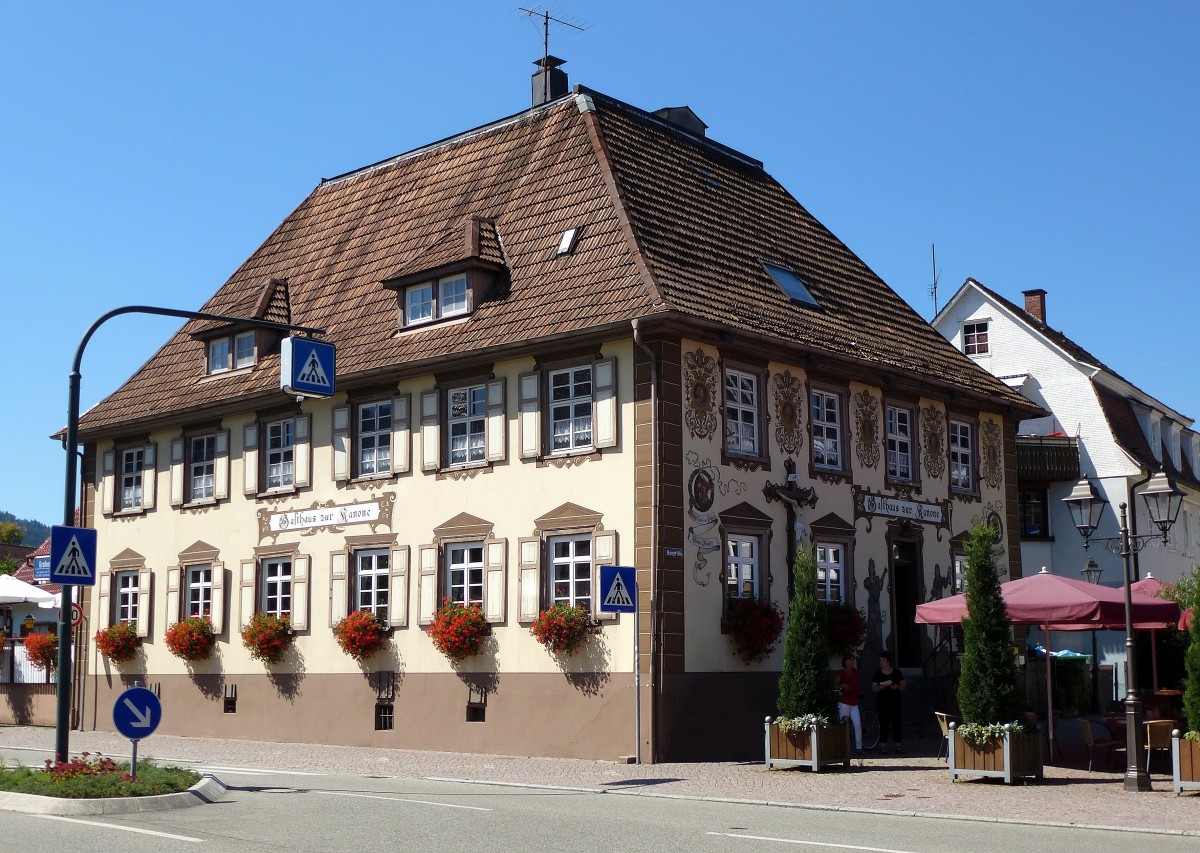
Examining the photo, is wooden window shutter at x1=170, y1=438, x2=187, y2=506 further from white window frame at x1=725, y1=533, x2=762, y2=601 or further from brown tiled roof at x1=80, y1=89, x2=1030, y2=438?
white window frame at x1=725, y1=533, x2=762, y2=601

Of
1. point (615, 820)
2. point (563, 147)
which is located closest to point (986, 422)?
point (563, 147)

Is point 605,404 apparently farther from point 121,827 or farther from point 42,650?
point 42,650

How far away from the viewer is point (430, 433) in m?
26.1

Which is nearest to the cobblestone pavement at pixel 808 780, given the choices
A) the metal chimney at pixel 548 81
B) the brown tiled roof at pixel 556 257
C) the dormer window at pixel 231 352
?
the brown tiled roof at pixel 556 257

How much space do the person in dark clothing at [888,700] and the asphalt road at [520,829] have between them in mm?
7877

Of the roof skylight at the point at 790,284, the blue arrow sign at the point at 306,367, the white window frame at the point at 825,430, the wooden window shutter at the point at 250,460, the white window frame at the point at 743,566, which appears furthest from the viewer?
the wooden window shutter at the point at 250,460

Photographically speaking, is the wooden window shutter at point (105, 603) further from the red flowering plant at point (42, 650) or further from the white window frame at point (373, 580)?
the white window frame at point (373, 580)

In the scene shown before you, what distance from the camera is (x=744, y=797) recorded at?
16922 millimetres

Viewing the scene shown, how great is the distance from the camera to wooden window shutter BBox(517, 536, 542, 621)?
78.5ft

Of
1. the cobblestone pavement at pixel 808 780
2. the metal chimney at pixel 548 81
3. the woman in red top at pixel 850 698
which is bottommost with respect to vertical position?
the cobblestone pavement at pixel 808 780

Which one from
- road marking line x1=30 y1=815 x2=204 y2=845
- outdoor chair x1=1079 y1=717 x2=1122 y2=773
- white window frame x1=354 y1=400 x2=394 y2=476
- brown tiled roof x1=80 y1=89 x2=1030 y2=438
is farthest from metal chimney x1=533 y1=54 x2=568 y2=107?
road marking line x1=30 y1=815 x2=204 y2=845

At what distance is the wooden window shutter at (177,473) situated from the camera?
30.9 metres

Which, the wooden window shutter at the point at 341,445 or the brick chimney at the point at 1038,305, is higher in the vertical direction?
the brick chimney at the point at 1038,305

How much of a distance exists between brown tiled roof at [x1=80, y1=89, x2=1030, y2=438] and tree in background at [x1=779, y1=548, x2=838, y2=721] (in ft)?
15.3
